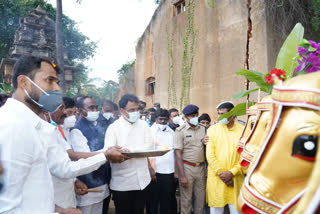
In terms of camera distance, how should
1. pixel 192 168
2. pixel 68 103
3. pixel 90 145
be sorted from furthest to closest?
pixel 192 168
pixel 68 103
pixel 90 145

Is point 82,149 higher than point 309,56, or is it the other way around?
point 309,56

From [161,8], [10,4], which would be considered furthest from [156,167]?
[10,4]

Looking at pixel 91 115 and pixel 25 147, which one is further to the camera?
pixel 91 115

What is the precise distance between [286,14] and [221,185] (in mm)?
5436

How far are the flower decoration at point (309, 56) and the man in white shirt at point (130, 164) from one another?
2117 mm

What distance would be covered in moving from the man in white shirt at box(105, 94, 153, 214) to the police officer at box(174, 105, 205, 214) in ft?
2.43

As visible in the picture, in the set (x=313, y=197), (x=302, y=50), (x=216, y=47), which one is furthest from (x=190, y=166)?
(x=216, y=47)

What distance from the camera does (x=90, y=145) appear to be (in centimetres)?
341

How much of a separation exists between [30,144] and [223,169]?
2774mm

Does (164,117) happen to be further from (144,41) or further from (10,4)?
(10,4)

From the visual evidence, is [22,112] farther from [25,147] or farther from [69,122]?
[69,122]

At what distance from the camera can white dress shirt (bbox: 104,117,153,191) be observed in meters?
3.21

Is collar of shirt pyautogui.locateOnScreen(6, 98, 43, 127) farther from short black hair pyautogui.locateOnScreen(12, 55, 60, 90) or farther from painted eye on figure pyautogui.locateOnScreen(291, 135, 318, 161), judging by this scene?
painted eye on figure pyautogui.locateOnScreen(291, 135, 318, 161)

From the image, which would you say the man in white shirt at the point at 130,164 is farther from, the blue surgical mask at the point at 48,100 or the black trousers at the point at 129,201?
the blue surgical mask at the point at 48,100
